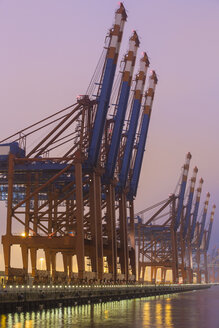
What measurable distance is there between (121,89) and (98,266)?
29.2 meters

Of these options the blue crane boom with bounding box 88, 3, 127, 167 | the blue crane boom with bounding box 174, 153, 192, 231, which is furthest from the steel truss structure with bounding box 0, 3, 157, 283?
the blue crane boom with bounding box 174, 153, 192, 231

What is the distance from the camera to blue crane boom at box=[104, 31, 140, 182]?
104 m

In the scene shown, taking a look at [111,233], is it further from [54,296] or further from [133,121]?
[54,296]

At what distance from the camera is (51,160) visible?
88500 mm

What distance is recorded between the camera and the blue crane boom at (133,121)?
116 meters

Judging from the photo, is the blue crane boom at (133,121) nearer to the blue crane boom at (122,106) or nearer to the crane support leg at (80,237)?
the blue crane boom at (122,106)

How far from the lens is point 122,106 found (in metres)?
109

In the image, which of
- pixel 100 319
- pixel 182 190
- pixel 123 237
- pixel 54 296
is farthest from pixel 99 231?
pixel 182 190

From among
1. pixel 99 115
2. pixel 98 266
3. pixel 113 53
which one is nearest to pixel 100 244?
pixel 98 266

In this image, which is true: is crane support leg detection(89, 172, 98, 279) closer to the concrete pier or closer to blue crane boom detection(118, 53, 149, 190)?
the concrete pier

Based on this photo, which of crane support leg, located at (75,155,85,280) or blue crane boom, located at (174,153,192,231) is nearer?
crane support leg, located at (75,155,85,280)

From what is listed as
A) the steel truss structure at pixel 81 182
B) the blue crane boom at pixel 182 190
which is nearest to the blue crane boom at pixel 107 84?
the steel truss structure at pixel 81 182

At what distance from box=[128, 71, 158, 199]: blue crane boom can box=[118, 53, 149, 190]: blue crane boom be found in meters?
7.39

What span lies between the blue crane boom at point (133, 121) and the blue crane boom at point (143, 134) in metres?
7.39
